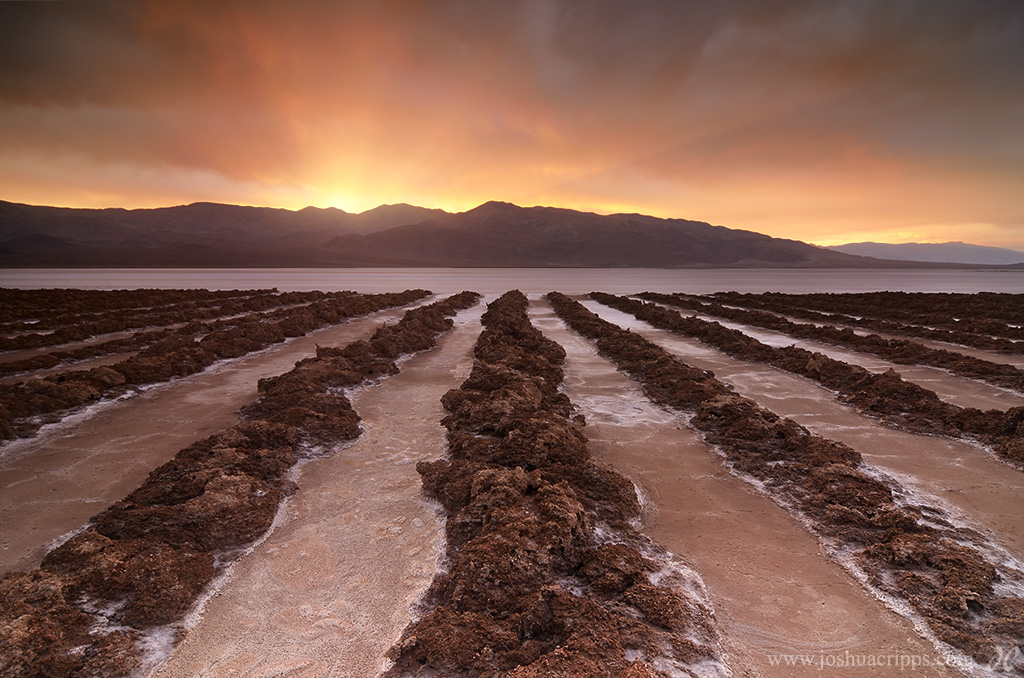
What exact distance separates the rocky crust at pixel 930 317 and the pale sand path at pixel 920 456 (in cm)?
870

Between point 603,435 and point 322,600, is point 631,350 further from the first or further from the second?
point 322,600

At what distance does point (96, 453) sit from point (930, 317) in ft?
86.1

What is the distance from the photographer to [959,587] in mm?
3240

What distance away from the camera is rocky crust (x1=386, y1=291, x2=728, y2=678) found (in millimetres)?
2604

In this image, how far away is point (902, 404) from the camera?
24.0 feet

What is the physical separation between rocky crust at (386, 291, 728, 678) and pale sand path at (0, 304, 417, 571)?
322 centimetres

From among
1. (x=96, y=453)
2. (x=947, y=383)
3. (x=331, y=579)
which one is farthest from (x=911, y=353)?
(x=96, y=453)

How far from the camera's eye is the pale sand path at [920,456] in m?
4.44

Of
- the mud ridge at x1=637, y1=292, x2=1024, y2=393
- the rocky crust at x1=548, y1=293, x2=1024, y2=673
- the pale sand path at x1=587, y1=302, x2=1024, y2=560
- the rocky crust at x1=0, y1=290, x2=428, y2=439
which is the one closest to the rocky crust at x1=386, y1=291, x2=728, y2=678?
the rocky crust at x1=548, y1=293, x2=1024, y2=673

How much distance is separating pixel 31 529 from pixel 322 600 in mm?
2982

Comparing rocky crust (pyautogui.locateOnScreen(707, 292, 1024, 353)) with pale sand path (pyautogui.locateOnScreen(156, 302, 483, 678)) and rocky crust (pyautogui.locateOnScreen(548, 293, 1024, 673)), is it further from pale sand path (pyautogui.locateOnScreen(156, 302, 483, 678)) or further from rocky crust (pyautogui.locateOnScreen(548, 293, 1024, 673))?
pale sand path (pyautogui.locateOnScreen(156, 302, 483, 678))

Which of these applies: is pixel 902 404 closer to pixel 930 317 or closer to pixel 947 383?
pixel 947 383

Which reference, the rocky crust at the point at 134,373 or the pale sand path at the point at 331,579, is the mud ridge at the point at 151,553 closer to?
the pale sand path at the point at 331,579

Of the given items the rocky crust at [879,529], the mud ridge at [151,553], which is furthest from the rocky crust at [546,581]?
the mud ridge at [151,553]
